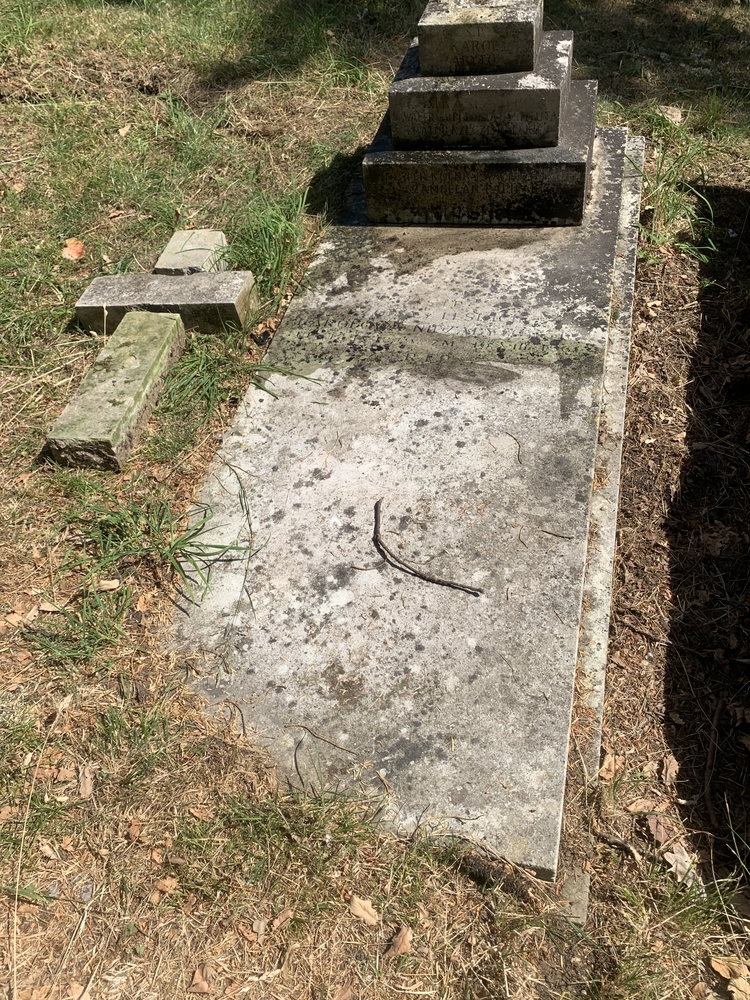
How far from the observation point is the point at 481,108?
11.1ft

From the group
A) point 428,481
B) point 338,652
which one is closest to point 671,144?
point 428,481

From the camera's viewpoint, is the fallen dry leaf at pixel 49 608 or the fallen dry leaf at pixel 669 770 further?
the fallen dry leaf at pixel 49 608

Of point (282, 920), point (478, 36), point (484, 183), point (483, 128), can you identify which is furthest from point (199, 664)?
point (478, 36)

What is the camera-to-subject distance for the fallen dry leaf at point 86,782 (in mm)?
2146

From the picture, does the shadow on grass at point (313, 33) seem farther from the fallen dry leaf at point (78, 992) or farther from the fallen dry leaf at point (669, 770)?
the fallen dry leaf at point (78, 992)

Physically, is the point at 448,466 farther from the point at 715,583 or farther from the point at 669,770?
the point at 669,770

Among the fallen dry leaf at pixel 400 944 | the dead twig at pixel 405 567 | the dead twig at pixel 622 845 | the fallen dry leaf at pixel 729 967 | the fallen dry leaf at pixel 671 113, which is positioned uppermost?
the fallen dry leaf at pixel 671 113

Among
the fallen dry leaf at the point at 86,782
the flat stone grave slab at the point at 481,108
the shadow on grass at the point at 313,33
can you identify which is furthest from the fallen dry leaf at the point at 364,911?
the shadow on grass at the point at 313,33

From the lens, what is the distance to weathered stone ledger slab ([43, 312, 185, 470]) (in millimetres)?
2891

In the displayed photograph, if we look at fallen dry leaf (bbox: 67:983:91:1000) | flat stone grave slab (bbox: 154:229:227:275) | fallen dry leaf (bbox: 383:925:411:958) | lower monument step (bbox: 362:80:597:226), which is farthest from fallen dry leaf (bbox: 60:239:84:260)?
fallen dry leaf (bbox: 383:925:411:958)

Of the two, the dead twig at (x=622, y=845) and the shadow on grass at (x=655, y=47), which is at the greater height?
the shadow on grass at (x=655, y=47)

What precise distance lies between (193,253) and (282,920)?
110 inches

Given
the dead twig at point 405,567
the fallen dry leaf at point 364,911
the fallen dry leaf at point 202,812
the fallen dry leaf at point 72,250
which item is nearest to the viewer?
the fallen dry leaf at point 364,911

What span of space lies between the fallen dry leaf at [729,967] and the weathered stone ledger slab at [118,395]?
7.63ft
